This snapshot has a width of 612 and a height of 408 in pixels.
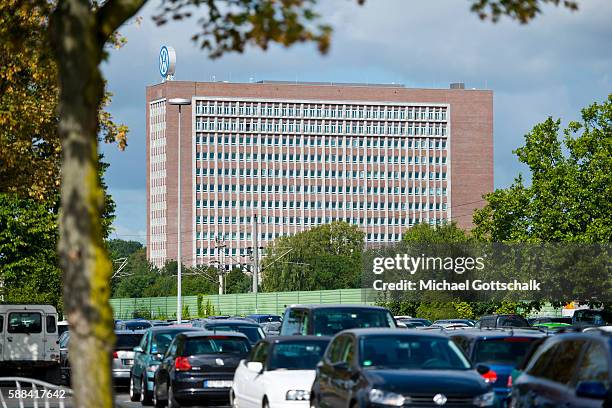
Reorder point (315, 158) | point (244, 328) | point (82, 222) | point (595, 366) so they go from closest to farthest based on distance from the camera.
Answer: point (82, 222)
point (595, 366)
point (244, 328)
point (315, 158)

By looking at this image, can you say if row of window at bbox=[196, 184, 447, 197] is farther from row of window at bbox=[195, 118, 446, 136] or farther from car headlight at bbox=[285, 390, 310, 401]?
car headlight at bbox=[285, 390, 310, 401]

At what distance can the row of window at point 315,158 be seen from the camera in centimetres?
19275

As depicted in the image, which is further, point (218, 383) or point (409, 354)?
point (218, 383)

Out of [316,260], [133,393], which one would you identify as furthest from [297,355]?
[316,260]

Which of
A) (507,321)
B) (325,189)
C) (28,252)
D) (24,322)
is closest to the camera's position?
(24,322)

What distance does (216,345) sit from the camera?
2544 centimetres

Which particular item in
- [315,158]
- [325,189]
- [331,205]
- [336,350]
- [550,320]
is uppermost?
[315,158]

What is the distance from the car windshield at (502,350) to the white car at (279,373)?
93.1 inches

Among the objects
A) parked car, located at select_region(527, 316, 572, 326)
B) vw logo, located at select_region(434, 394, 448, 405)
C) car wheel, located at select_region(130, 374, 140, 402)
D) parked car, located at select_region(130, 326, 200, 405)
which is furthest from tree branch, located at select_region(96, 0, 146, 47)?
parked car, located at select_region(527, 316, 572, 326)

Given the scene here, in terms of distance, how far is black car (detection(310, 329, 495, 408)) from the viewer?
1582 centimetres

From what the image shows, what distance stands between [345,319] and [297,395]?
5.14m

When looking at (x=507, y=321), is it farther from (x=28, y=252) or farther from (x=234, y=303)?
(x=234, y=303)

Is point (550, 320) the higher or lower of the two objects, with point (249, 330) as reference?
lower

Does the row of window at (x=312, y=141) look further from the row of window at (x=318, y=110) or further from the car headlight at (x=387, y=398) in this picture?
the car headlight at (x=387, y=398)
